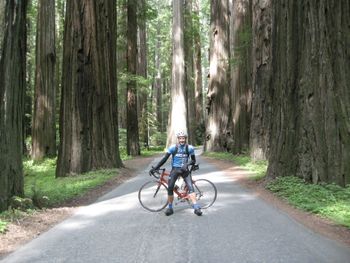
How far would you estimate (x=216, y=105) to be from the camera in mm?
29312

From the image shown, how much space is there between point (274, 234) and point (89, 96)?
11.8 m

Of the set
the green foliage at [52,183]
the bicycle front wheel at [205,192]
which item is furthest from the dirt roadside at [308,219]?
the green foliage at [52,183]

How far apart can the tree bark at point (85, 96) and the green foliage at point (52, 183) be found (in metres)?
0.73

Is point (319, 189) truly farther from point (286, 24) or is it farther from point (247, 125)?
point (247, 125)

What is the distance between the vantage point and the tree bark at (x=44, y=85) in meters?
23.4

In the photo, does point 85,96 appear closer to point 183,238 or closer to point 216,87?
point 183,238

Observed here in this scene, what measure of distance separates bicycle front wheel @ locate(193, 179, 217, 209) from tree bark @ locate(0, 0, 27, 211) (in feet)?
12.0

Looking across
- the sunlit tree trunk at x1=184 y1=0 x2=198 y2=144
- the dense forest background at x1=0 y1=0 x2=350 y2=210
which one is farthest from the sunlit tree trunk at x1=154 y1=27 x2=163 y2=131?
the dense forest background at x1=0 y1=0 x2=350 y2=210

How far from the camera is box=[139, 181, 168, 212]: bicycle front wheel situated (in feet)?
33.7

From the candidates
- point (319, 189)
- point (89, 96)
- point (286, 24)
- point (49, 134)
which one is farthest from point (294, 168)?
point (49, 134)

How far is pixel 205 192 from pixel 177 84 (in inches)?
783

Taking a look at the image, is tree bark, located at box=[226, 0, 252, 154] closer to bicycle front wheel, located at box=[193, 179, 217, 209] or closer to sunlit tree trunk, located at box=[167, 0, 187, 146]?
sunlit tree trunk, located at box=[167, 0, 187, 146]

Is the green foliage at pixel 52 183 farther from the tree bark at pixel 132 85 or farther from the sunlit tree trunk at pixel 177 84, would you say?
the sunlit tree trunk at pixel 177 84

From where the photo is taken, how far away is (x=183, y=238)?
7.48m
